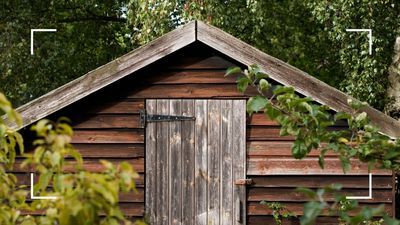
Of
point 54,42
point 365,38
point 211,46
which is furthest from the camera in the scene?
point 54,42

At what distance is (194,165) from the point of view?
32.0ft

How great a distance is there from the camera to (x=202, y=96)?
32.1 feet

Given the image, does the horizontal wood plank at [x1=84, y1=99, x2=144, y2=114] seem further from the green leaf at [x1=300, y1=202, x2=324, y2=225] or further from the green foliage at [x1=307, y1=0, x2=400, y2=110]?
the green foliage at [x1=307, y1=0, x2=400, y2=110]

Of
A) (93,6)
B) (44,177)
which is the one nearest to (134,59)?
(44,177)

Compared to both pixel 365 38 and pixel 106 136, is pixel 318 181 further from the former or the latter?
pixel 365 38

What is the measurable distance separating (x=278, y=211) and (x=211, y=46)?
2041mm

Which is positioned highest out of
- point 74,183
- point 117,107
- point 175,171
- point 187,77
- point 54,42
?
point 54,42

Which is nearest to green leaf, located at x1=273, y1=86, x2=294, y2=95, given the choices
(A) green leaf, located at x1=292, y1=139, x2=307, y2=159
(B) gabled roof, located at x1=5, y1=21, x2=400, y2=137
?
(A) green leaf, located at x1=292, y1=139, x2=307, y2=159

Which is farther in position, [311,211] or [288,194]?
[288,194]

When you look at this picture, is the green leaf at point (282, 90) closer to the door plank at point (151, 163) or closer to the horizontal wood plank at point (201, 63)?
the horizontal wood plank at point (201, 63)

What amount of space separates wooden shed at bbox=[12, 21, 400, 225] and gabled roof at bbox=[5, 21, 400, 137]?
148mm

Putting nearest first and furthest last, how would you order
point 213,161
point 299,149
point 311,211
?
point 311,211
point 299,149
point 213,161

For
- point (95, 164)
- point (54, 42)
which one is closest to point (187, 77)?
point (95, 164)

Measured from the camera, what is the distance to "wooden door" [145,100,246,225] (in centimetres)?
973
